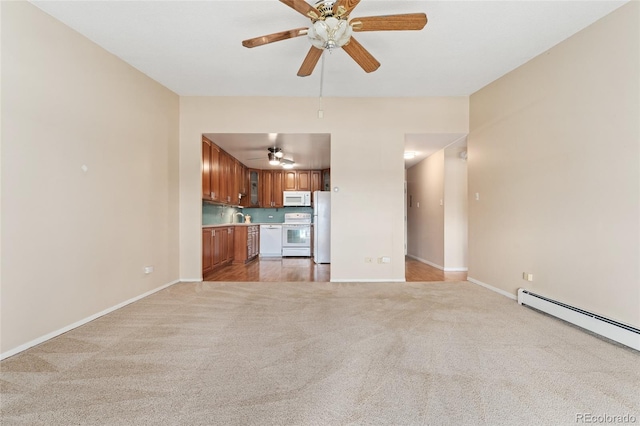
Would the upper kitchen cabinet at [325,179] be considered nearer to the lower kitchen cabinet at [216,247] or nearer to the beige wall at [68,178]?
the lower kitchen cabinet at [216,247]

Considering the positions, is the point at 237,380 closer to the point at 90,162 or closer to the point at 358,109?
the point at 90,162

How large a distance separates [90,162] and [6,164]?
69 cm

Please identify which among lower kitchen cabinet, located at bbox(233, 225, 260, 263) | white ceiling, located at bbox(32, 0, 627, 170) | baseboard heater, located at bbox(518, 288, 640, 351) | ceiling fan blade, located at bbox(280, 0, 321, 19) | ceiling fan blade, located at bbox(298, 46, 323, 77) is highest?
white ceiling, located at bbox(32, 0, 627, 170)

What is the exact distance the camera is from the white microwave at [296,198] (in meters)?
7.36

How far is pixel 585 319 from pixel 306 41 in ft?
11.4

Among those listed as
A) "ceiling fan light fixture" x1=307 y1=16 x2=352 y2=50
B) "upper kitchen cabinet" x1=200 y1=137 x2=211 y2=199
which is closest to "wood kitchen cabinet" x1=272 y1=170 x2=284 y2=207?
"upper kitchen cabinet" x1=200 y1=137 x2=211 y2=199

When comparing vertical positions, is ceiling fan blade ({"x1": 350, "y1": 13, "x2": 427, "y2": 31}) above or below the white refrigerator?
above

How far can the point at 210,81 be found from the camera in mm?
3639

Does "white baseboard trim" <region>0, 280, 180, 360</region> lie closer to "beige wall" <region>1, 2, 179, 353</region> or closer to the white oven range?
"beige wall" <region>1, 2, 179, 353</region>

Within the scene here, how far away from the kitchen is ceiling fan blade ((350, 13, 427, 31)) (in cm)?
220

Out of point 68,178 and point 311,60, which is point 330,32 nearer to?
point 311,60

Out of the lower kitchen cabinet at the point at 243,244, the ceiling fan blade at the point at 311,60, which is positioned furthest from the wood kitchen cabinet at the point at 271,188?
the ceiling fan blade at the point at 311,60

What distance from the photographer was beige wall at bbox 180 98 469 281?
13.6ft

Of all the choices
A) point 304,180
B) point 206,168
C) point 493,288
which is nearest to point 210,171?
point 206,168
